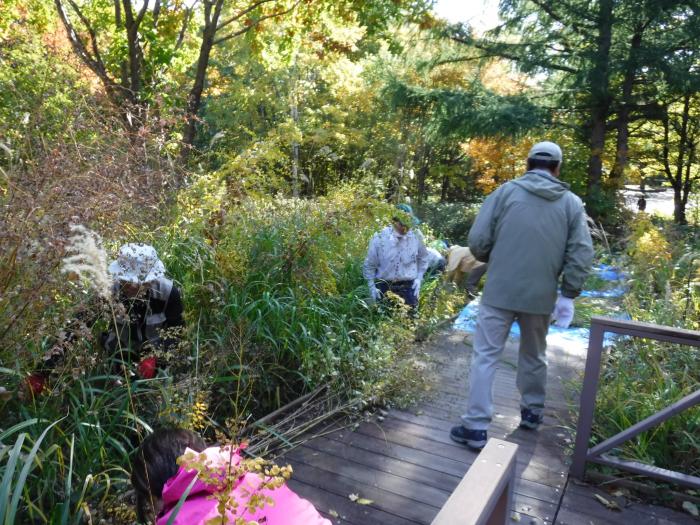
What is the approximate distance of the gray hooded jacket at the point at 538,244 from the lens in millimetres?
3523

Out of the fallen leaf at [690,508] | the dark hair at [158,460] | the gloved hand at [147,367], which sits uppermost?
the dark hair at [158,460]

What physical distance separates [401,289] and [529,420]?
2073mm

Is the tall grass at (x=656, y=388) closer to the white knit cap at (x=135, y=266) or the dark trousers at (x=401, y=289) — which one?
the dark trousers at (x=401, y=289)

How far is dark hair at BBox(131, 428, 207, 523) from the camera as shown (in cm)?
176

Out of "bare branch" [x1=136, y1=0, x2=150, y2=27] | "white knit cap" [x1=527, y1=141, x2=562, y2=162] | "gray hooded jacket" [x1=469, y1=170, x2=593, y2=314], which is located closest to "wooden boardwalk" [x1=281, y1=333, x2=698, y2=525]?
"gray hooded jacket" [x1=469, y1=170, x2=593, y2=314]

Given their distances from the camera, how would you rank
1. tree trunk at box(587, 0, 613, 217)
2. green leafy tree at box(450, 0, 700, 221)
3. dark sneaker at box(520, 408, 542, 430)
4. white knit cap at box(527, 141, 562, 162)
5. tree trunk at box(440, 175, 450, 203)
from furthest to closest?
1. tree trunk at box(440, 175, 450, 203)
2. tree trunk at box(587, 0, 613, 217)
3. green leafy tree at box(450, 0, 700, 221)
4. dark sneaker at box(520, 408, 542, 430)
5. white knit cap at box(527, 141, 562, 162)

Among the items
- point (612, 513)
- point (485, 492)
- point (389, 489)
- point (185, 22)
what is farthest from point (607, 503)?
point (185, 22)

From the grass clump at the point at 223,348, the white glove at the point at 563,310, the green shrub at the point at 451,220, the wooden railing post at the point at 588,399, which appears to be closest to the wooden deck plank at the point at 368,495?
the grass clump at the point at 223,348

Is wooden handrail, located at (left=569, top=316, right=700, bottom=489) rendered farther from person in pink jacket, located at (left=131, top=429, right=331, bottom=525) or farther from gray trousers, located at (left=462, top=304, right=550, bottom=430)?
person in pink jacket, located at (left=131, top=429, right=331, bottom=525)

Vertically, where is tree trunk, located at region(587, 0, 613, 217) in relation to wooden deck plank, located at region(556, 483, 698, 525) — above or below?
above

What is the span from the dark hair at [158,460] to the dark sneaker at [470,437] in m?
2.18

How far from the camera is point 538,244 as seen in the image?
353cm

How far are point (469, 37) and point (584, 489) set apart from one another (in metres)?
12.3

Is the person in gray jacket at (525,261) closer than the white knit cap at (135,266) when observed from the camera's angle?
No
